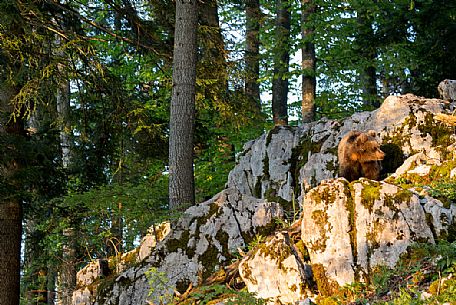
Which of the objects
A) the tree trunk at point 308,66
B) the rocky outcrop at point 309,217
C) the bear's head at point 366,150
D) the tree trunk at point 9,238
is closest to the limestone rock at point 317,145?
the rocky outcrop at point 309,217

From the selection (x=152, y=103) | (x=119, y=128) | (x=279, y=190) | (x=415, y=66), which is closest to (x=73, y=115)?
(x=119, y=128)

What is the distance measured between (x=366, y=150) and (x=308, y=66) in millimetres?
6250

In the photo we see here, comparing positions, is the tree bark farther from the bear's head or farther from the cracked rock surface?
the cracked rock surface

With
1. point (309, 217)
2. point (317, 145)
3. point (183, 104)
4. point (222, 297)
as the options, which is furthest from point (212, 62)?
point (222, 297)

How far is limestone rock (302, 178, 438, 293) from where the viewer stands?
4.96 metres

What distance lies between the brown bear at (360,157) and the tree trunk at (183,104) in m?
2.66

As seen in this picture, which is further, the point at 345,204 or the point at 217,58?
the point at 217,58

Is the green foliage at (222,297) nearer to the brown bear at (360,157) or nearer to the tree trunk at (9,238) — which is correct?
the brown bear at (360,157)

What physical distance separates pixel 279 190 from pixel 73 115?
473 cm

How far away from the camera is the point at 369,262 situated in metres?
4.93

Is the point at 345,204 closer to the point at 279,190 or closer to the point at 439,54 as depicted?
the point at 279,190

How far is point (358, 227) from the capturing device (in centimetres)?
516

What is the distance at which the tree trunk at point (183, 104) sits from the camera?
348 inches

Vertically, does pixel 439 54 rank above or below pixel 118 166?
above
